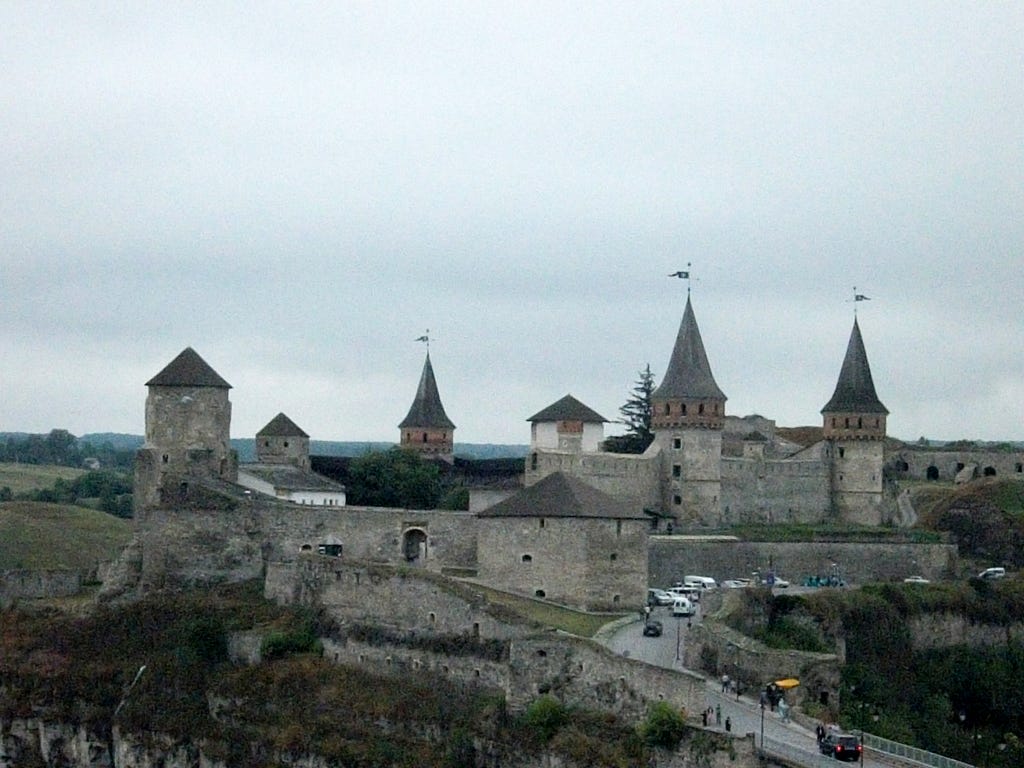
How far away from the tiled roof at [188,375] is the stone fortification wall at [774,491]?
2090 centimetres

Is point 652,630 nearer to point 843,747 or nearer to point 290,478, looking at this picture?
point 843,747

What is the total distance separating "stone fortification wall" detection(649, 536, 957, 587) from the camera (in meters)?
71.5

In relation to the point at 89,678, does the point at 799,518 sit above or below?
above

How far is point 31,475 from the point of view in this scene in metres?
166

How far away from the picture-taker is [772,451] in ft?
292

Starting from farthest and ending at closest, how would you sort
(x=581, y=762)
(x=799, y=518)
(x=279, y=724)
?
(x=799, y=518), (x=279, y=724), (x=581, y=762)

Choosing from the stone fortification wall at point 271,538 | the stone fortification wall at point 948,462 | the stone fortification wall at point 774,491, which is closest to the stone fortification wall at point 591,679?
the stone fortification wall at point 271,538

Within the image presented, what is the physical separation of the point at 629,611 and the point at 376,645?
7828 millimetres

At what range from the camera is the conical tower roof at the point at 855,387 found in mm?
83875

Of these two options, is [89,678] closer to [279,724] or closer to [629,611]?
[279,724]

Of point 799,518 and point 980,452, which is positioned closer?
point 799,518

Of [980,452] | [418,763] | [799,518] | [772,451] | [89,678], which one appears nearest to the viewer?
[418,763]

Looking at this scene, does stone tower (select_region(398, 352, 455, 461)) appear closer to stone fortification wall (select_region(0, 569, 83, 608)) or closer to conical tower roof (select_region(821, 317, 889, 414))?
Result: conical tower roof (select_region(821, 317, 889, 414))

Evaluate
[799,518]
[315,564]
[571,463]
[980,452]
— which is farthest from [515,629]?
[980,452]
